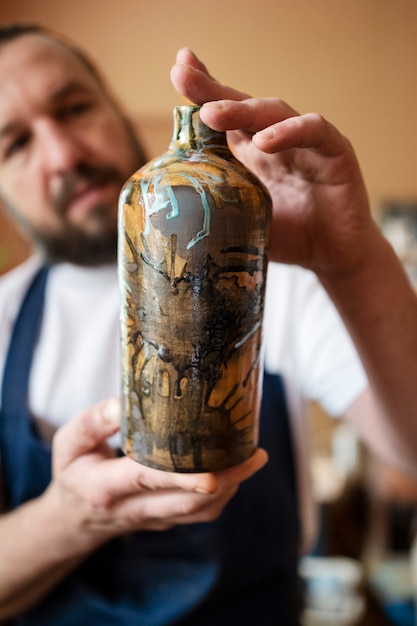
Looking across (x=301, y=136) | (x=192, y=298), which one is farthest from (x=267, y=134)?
(x=192, y=298)

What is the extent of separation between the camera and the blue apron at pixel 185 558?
86 centimetres

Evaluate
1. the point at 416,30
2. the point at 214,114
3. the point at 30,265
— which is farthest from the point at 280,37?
the point at 214,114

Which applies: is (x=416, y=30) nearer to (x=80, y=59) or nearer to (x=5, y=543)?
(x=80, y=59)

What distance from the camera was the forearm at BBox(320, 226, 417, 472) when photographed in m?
0.64

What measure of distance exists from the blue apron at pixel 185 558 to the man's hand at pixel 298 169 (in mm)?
369

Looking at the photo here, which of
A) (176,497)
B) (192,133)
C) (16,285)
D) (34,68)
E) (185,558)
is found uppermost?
(34,68)

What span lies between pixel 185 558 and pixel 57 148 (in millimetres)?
699

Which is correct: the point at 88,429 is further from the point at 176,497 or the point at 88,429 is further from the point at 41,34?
the point at 41,34

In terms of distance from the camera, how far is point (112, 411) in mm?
651

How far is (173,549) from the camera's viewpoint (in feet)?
2.83

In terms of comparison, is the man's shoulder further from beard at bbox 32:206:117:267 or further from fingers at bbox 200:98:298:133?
fingers at bbox 200:98:298:133

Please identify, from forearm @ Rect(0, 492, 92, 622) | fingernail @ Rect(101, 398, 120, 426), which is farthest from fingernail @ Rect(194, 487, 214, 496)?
forearm @ Rect(0, 492, 92, 622)

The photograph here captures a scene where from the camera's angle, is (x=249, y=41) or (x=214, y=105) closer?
(x=214, y=105)

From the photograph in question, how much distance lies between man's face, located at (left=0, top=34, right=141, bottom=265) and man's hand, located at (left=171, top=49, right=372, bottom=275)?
344 millimetres
